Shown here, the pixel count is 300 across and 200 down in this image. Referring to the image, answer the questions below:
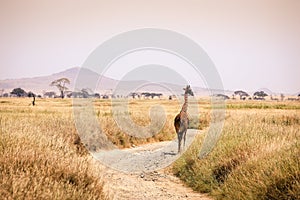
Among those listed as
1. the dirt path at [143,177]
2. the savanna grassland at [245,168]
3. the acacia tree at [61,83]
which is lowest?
the dirt path at [143,177]

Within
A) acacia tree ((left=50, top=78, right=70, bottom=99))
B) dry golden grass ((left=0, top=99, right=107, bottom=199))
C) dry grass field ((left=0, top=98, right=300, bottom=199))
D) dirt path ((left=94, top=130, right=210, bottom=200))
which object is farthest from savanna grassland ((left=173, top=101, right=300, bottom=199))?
acacia tree ((left=50, top=78, right=70, bottom=99))

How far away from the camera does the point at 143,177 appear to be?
12016 millimetres

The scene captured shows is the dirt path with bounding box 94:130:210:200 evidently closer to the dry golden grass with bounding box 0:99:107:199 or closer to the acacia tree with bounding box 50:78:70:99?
the dry golden grass with bounding box 0:99:107:199

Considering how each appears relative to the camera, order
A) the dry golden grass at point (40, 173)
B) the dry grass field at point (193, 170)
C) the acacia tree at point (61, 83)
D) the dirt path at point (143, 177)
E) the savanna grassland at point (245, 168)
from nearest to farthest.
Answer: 1. the dry golden grass at point (40, 173)
2. the dry grass field at point (193, 170)
3. the savanna grassland at point (245, 168)
4. the dirt path at point (143, 177)
5. the acacia tree at point (61, 83)

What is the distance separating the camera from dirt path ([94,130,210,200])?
9.74 metres

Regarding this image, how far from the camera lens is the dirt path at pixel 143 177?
9742 millimetres

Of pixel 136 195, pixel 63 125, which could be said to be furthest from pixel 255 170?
pixel 63 125

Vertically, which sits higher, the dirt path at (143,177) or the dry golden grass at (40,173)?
the dry golden grass at (40,173)

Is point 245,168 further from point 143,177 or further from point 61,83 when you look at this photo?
point 61,83

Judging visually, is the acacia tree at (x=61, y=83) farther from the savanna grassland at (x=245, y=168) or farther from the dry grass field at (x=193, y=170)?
the dry grass field at (x=193, y=170)

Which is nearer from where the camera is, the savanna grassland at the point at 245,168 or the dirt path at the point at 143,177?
the savanna grassland at the point at 245,168

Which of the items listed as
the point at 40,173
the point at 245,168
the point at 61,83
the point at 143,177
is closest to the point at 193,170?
the point at 143,177

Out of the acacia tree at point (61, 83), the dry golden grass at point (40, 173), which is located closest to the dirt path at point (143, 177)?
the dry golden grass at point (40, 173)

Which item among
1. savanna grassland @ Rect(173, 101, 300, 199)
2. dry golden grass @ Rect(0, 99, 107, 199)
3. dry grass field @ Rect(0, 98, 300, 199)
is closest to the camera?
dry golden grass @ Rect(0, 99, 107, 199)
